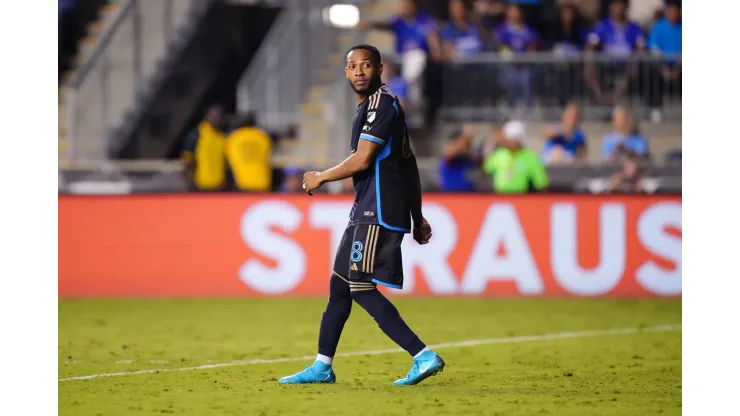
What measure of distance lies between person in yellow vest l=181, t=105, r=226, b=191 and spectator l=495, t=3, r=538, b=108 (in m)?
4.40

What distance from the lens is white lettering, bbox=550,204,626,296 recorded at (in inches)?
610

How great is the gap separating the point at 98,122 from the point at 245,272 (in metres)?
7.20

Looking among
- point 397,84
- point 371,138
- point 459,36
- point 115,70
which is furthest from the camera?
point 115,70

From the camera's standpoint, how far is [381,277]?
26.8 ft

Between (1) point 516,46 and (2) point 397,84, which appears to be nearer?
(2) point 397,84

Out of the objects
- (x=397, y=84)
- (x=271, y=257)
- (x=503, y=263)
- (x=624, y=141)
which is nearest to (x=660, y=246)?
(x=503, y=263)

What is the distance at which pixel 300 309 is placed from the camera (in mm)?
14391

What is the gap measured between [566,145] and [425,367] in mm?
10129

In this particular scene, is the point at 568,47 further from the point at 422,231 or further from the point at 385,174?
the point at 385,174

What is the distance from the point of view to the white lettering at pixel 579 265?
15492mm

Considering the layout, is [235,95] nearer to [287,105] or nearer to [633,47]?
[287,105]

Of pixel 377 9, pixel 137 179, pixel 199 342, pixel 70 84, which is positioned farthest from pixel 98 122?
pixel 199 342

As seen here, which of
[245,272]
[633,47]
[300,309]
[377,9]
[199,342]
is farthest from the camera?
[377,9]

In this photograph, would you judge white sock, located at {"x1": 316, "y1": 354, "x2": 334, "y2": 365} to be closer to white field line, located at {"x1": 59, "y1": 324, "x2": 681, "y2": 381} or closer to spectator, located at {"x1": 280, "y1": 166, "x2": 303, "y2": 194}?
white field line, located at {"x1": 59, "y1": 324, "x2": 681, "y2": 381}
